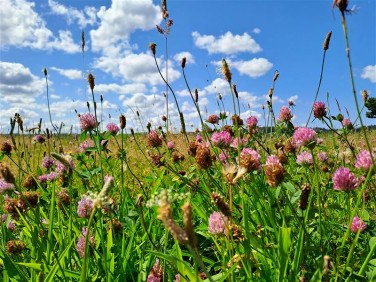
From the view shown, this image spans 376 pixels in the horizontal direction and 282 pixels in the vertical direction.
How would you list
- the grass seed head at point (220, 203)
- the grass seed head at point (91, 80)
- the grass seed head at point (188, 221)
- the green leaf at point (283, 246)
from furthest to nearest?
the grass seed head at point (91, 80), the green leaf at point (283, 246), the grass seed head at point (220, 203), the grass seed head at point (188, 221)

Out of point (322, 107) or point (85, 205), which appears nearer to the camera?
point (85, 205)

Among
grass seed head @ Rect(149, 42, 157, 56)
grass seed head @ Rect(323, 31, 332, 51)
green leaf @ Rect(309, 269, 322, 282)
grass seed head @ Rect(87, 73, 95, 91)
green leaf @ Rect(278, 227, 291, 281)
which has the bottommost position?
green leaf @ Rect(309, 269, 322, 282)

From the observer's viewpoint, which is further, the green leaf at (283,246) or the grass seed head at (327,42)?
the grass seed head at (327,42)

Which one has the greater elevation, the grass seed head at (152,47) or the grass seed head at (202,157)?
the grass seed head at (152,47)

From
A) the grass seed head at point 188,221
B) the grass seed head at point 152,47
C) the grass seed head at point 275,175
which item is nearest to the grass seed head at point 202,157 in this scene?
the grass seed head at point 275,175

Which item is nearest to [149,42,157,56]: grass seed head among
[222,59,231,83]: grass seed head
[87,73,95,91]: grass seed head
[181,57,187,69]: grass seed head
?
[181,57,187,69]: grass seed head

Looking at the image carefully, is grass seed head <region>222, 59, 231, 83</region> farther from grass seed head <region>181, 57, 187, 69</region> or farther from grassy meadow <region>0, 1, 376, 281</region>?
grass seed head <region>181, 57, 187, 69</region>

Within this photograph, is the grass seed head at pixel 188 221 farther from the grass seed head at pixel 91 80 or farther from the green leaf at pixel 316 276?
the grass seed head at pixel 91 80

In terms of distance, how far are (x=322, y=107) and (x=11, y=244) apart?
7.35ft

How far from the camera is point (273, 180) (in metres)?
1.09

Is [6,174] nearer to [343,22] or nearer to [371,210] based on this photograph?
[343,22]

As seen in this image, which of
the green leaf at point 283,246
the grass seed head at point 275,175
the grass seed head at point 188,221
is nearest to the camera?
the grass seed head at point 188,221

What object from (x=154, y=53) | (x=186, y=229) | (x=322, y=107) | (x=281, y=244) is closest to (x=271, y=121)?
(x=322, y=107)

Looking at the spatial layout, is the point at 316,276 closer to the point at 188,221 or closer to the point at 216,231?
the point at 216,231
